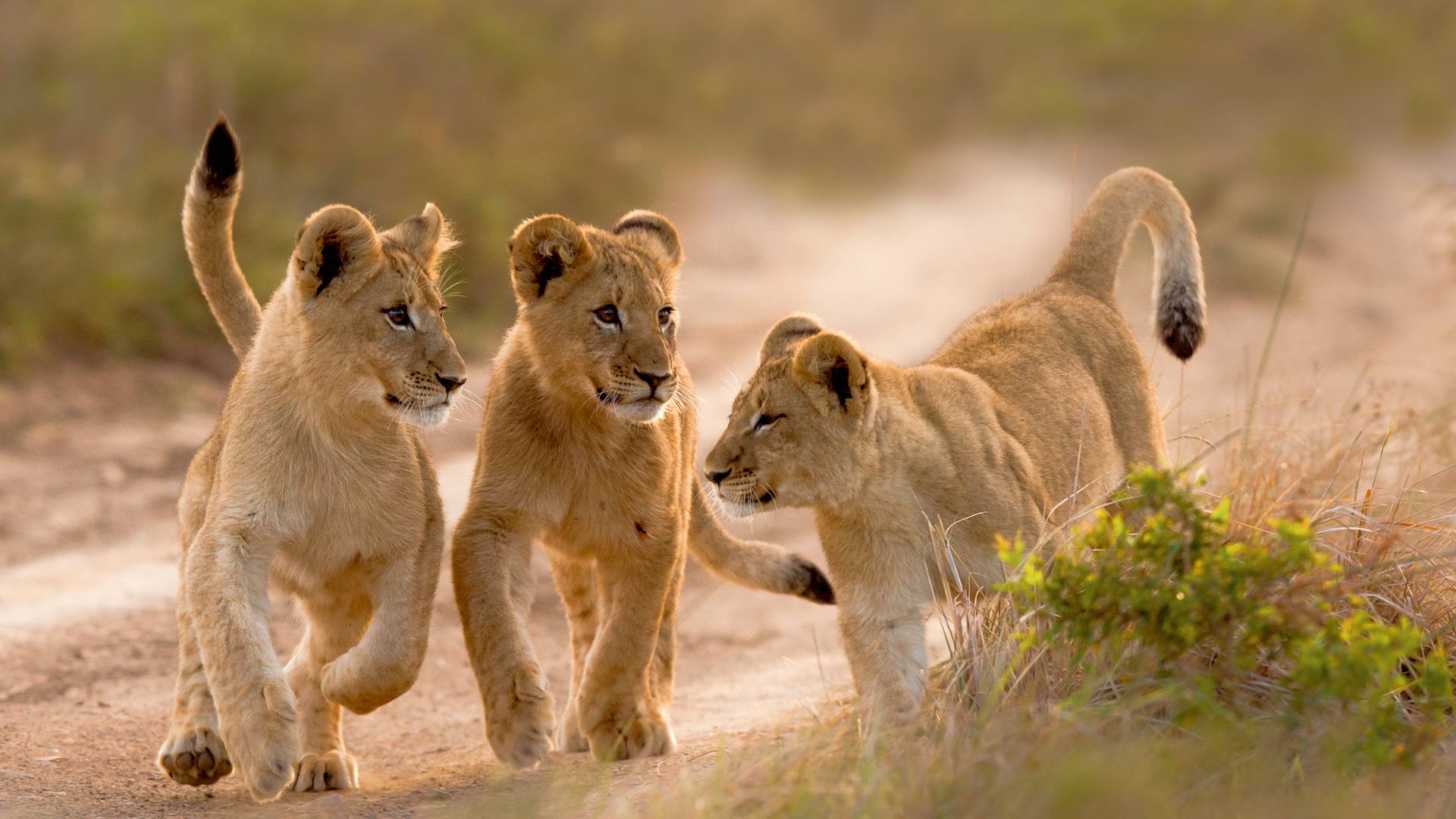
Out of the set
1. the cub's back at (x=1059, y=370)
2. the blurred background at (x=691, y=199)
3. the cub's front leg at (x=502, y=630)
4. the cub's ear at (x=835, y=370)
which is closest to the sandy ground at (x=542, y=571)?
the blurred background at (x=691, y=199)

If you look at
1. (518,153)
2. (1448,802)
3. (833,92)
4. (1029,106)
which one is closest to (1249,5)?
(1029,106)

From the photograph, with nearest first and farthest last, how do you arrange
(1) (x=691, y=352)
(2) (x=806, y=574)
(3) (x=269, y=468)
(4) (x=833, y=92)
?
(3) (x=269, y=468), (2) (x=806, y=574), (1) (x=691, y=352), (4) (x=833, y=92)

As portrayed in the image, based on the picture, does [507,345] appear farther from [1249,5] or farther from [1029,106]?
[1249,5]

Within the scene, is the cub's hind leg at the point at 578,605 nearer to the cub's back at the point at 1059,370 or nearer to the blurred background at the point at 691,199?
the blurred background at the point at 691,199

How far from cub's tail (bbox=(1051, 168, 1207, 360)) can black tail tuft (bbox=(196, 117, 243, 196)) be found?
111 inches

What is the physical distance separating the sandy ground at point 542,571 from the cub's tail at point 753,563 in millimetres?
332

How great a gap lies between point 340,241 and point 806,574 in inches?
75.2

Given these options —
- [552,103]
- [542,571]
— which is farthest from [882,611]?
[552,103]

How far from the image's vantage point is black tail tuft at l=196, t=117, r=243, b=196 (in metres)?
5.08

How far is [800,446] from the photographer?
4.33m

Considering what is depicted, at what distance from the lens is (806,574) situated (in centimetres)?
531

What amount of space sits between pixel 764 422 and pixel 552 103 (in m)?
15.4

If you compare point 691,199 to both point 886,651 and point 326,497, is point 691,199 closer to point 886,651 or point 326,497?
point 326,497

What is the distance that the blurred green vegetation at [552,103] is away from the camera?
1106 centimetres
